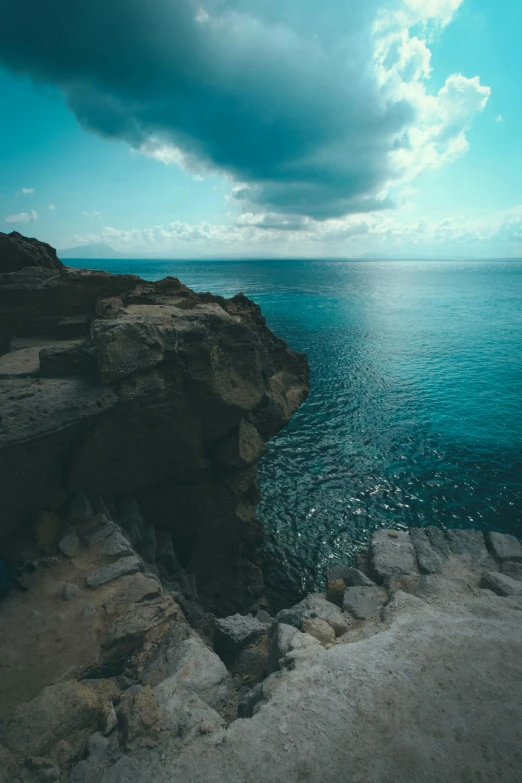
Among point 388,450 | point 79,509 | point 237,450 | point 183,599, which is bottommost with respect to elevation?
point 388,450

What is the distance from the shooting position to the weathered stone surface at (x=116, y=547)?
12.9 meters

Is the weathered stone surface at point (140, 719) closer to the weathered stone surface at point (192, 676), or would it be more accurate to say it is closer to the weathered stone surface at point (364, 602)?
the weathered stone surface at point (192, 676)

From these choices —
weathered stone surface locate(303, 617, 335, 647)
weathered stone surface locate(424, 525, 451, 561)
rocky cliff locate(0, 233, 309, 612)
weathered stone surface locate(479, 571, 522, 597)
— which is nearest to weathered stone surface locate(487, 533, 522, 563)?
weathered stone surface locate(424, 525, 451, 561)

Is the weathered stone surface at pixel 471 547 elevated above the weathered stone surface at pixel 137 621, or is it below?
below

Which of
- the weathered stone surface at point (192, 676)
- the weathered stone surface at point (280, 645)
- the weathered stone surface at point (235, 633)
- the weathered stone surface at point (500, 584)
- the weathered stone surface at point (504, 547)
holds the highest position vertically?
the weathered stone surface at point (192, 676)

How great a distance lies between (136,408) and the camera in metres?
14.8

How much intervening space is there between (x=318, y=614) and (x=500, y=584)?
7089 mm

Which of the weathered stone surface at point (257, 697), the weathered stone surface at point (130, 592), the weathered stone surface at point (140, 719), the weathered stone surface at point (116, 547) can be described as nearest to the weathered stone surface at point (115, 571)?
the weathered stone surface at point (130, 592)

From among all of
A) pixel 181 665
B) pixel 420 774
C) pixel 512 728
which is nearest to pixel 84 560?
pixel 181 665

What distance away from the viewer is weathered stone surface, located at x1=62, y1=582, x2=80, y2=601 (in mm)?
11337

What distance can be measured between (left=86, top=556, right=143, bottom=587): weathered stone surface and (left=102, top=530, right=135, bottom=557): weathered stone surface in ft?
1.01

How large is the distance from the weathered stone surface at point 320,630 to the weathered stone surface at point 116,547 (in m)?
6.54

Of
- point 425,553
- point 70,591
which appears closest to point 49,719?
point 70,591

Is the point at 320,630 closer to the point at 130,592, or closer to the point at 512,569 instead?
the point at 130,592
